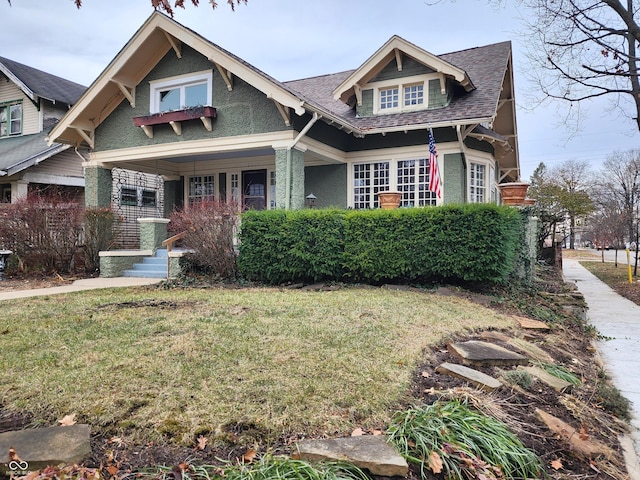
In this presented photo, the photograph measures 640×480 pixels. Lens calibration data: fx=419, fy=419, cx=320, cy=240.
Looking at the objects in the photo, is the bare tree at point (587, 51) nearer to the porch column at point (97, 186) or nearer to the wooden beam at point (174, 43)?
the wooden beam at point (174, 43)

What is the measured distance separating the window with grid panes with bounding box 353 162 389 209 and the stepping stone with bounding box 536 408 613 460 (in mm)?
9192

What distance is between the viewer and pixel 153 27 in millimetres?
10305

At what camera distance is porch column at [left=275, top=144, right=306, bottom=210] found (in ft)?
32.2

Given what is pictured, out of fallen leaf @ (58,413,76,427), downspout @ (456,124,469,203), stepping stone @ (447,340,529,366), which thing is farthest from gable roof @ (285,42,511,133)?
fallen leaf @ (58,413,76,427)

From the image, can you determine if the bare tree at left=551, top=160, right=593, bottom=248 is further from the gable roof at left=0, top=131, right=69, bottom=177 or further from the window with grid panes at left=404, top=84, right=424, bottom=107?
the gable roof at left=0, top=131, right=69, bottom=177

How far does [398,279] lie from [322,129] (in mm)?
4813

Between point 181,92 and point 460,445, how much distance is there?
36.7 feet

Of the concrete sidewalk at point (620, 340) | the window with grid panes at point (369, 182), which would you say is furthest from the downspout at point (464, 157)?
the concrete sidewalk at point (620, 340)

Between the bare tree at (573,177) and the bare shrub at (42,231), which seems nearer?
the bare shrub at (42,231)

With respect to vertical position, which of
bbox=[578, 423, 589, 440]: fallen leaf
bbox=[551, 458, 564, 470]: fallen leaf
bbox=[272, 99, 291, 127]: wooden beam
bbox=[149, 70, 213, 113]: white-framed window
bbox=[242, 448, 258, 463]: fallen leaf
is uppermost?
bbox=[149, 70, 213, 113]: white-framed window

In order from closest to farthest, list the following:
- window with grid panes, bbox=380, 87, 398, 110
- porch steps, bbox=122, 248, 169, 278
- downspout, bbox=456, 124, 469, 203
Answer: porch steps, bbox=122, 248, 169, 278
downspout, bbox=456, 124, 469, 203
window with grid panes, bbox=380, 87, 398, 110

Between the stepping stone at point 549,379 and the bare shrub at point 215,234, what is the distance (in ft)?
21.3

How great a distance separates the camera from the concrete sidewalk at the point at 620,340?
3.66m

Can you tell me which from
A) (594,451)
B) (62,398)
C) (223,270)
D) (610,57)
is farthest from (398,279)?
(610,57)
